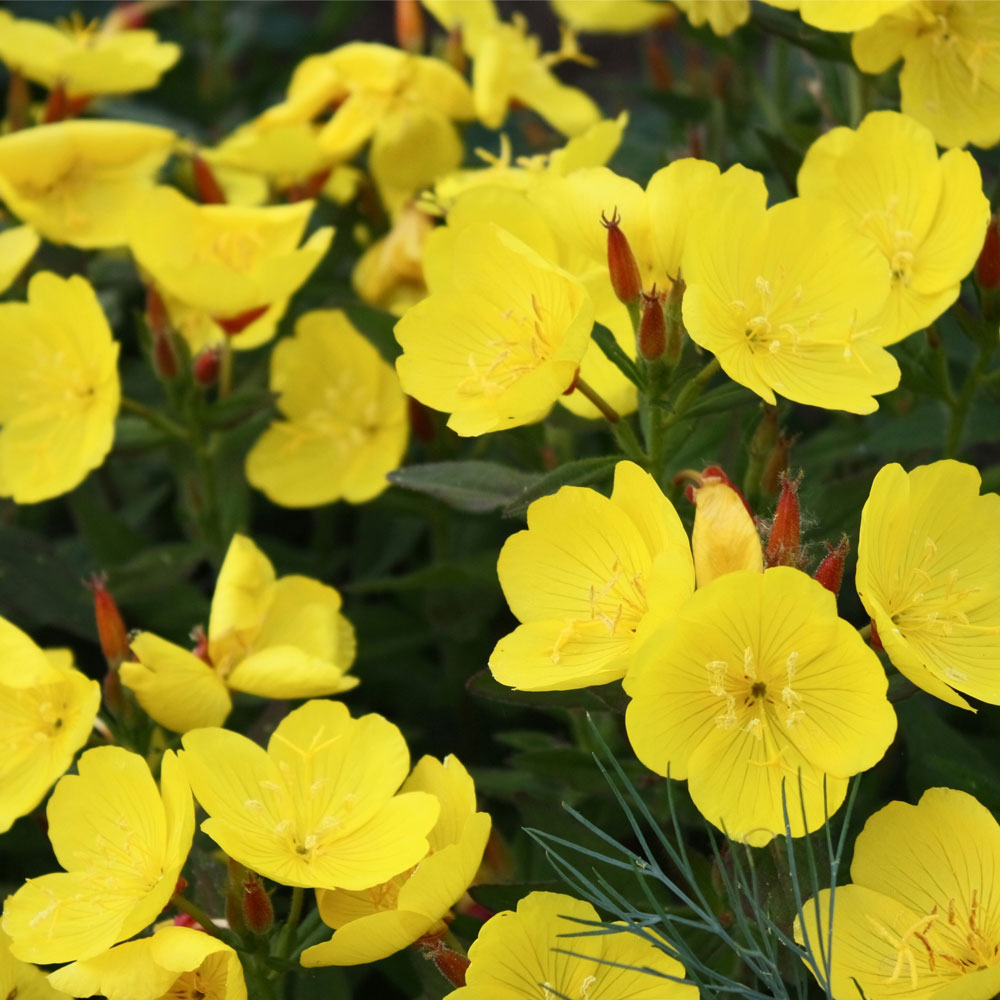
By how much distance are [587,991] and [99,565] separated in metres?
1.14

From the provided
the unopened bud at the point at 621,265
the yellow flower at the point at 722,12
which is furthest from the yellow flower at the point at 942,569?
the yellow flower at the point at 722,12

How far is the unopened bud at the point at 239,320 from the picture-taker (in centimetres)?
167

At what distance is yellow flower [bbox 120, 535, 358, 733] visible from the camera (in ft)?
4.05

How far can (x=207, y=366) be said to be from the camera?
1.67m

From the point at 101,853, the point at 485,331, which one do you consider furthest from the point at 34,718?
the point at 485,331

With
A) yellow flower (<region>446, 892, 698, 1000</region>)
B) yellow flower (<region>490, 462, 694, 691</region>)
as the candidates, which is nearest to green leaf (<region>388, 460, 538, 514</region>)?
yellow flower (<region>490, 462, 694, 691</region>)

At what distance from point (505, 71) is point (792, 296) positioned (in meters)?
0.87

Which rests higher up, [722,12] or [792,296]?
[722,12]

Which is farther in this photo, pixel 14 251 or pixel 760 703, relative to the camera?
pixel 14 251

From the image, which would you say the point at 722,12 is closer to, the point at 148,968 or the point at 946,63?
the point at 946,63

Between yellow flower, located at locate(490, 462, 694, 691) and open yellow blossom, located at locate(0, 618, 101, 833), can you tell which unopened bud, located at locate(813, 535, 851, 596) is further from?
open yellow blossom, located at locate(0, 618, 101, 833)

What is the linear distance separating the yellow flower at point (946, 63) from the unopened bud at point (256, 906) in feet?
3.56

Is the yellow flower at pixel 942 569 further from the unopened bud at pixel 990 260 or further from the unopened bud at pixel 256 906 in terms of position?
the unopened bud at pixel 256 906

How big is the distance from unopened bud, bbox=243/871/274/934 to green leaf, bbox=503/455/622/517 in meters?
0.40
